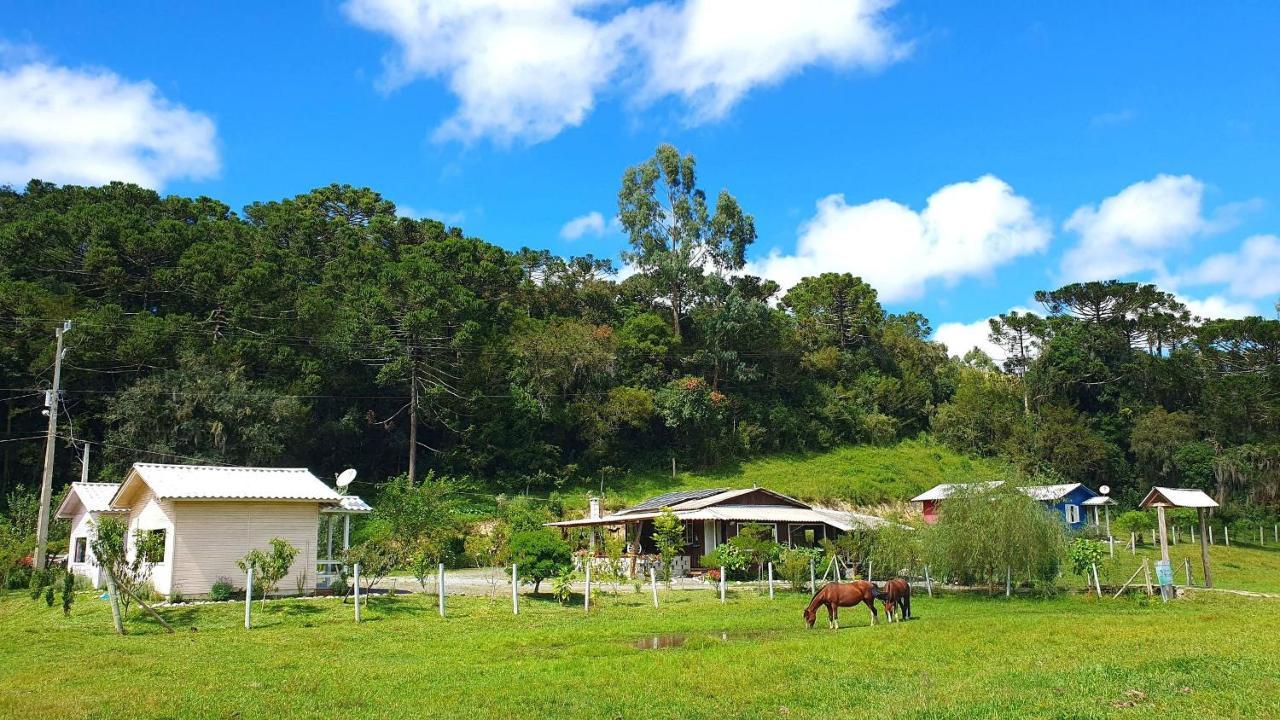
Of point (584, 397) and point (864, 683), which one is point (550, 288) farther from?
point (864, 683)

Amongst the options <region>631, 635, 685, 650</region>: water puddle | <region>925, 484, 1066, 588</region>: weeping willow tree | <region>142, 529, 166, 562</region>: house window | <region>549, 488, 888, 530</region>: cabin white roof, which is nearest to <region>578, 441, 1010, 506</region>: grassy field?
<region>549, 488, 888, 530</region>: cabin white roof

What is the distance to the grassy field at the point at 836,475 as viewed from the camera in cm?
4503

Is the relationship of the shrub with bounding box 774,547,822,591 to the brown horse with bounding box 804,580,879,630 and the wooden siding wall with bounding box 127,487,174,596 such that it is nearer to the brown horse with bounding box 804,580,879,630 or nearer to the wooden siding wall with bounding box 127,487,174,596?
the brown horse with bounding box 804,580,879,630

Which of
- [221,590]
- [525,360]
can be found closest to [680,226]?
[525,360]

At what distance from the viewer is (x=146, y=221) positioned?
42219 mm

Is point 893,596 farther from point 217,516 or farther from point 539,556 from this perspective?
point 217,516

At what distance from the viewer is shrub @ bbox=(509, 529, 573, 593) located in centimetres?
2172

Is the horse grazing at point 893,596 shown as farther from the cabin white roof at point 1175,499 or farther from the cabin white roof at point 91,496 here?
the cabin white roof at point 91,496

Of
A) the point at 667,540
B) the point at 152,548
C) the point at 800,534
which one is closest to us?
the point at 152,548

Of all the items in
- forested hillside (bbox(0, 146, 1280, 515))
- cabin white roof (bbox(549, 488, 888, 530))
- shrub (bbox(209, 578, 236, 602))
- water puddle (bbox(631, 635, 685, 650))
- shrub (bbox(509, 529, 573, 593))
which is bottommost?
water puddle (bbox(631, 635, 685, 650))

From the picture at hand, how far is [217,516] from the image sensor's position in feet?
67.2

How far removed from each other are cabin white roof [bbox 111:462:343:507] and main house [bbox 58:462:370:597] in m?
0.02

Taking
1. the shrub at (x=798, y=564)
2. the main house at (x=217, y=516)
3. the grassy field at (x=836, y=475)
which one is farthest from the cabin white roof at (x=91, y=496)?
the grassy field at (x=836, y=475)

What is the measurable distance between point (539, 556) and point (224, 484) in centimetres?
787
